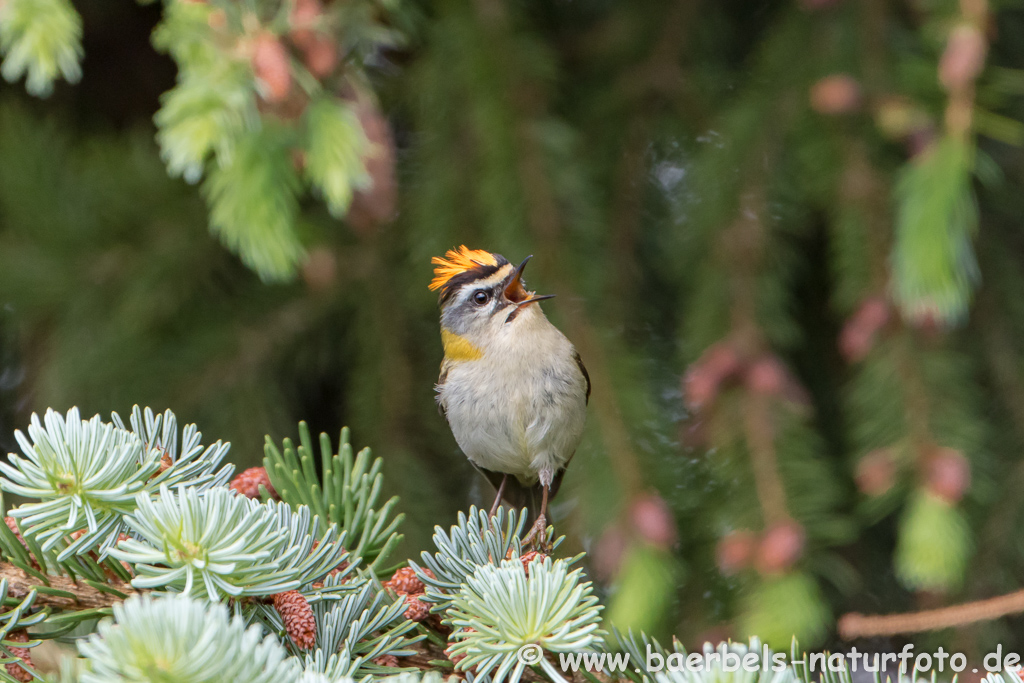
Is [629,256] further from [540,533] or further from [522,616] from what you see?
[522,616]

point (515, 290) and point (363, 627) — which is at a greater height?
point (515, 290)

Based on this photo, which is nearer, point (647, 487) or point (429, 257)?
point (647, 487)

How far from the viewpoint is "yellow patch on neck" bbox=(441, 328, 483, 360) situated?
2.07 m

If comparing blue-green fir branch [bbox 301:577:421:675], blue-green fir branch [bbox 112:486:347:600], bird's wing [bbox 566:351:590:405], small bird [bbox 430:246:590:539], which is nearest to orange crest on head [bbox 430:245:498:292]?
small bird [bbox 430:246:590:539]

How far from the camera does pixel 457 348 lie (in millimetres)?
2117

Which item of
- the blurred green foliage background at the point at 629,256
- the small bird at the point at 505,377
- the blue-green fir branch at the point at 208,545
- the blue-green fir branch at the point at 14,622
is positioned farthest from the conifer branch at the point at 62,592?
the small bird at the point at 505,377

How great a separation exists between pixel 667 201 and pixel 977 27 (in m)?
0.89

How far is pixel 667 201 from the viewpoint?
2.30m

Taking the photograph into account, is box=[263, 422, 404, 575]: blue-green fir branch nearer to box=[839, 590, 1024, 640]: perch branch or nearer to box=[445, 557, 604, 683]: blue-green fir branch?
box=[445, 557, 604, 683]: blue-green fir branch

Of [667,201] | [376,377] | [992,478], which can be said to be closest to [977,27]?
[667,201]

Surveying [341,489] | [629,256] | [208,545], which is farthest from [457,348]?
[208,545]

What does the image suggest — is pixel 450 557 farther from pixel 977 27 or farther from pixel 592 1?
pixel 592 1

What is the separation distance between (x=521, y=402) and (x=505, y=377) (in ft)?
0.27

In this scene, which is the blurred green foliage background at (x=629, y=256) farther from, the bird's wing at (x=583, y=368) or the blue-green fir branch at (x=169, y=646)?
the blue-green fir branch at (x=169, y=646)
